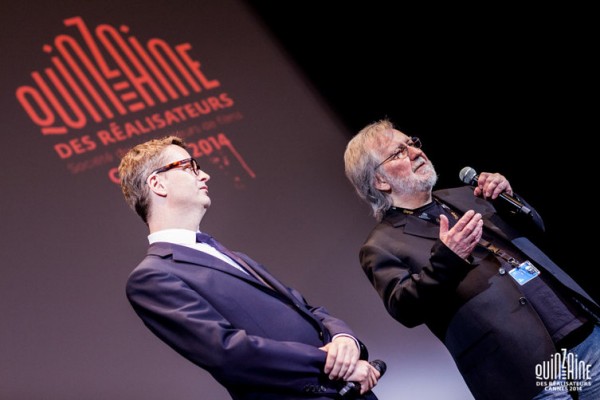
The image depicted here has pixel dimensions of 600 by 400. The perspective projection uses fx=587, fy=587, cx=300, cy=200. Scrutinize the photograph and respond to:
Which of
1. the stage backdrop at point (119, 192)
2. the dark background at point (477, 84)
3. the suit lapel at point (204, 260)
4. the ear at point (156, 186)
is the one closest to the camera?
the suit lapel at point (204, 260)

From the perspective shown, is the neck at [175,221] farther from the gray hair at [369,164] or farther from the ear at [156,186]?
the gray hair at [369,164]

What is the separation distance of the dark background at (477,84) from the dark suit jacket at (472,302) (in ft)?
4.41

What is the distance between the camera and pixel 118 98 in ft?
10.7

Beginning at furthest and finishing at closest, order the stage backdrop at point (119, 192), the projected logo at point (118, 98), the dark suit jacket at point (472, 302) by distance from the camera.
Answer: the projected logo at point (118, 98) → the stage backdrop at point (119, 192) → the dark suit jacket at point (472, 302)

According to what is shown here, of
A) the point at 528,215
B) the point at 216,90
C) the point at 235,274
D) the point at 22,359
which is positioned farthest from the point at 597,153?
the point at 22,359

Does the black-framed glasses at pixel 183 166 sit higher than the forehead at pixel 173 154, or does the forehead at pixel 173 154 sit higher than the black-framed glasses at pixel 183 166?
the forehead at pixel 173 154

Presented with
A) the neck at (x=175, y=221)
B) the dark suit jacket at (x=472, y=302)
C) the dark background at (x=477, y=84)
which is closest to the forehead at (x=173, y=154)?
the neck at (x=175, y=221)

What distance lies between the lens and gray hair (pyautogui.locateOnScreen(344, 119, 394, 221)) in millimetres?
2617

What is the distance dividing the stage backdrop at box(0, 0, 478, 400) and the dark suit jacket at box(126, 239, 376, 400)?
115 cm

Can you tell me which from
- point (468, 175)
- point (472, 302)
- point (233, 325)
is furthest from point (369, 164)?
point (233, 325)

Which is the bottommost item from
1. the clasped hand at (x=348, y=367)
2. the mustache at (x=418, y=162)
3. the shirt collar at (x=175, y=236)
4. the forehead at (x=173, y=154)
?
the clasped hand at (x=348, y=367)

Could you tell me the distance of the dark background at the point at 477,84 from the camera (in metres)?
3.52

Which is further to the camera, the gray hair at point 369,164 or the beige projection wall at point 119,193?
the beige projection wall at point 119,193

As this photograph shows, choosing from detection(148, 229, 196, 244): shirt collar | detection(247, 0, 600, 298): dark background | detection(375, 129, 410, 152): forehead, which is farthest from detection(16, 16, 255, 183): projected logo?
detection(148, 229, 196, 244): shirt collar
